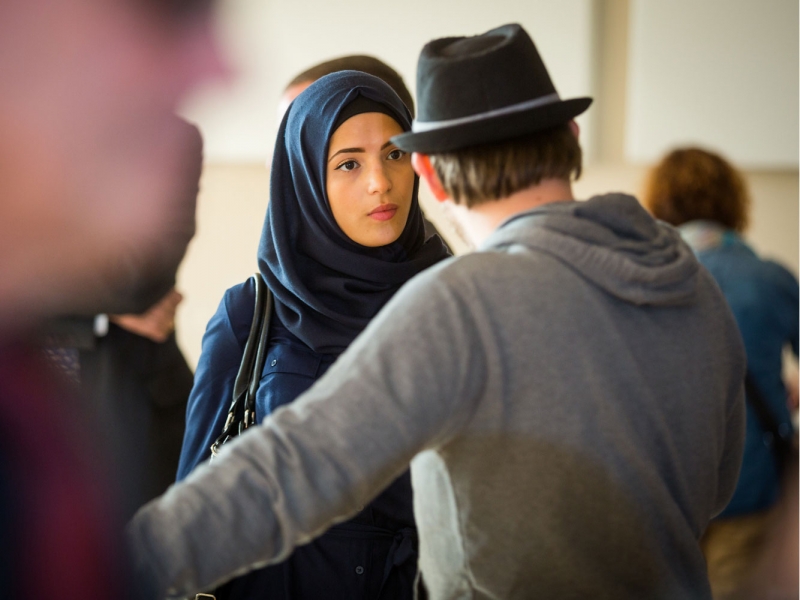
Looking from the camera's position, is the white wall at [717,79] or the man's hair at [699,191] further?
the white wall at [717,79]

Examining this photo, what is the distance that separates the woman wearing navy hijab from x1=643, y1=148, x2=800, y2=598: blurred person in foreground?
45.0 inches

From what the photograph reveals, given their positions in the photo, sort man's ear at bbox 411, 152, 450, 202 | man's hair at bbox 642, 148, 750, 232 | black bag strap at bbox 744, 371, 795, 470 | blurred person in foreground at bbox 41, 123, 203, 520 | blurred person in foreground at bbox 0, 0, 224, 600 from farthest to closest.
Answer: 1. man's hair at bbox 642, 148, 750, 232
2. black bag strap at bbox 744, 371, 795, 470
3. blurred person in foreground at bbox 41, 123, 203, 520
4. man's ear at bbox 411, 152, 450, 202
5. blurred person in foreground at bbox 0, 0, 224, 600

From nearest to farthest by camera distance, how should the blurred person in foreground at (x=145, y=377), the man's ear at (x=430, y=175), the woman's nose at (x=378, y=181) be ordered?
the man's ear at (x=430, y=175)
the woman's nose at (x=378, y=181)
the blurred person in foreground at (x=145, y=377)

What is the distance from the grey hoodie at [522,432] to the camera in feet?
2.30

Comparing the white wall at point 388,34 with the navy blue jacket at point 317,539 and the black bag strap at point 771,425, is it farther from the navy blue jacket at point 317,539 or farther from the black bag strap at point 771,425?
the navy blue jacket at point 317,539

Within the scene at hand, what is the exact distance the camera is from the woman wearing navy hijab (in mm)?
1359

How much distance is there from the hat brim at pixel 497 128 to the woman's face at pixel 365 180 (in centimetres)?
53

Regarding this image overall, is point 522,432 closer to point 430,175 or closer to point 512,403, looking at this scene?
point 512,403

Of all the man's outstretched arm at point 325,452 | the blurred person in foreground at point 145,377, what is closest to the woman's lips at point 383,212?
the blurred person in foreground at point 145,377

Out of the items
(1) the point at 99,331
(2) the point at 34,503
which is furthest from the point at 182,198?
(2) the point at 34,503

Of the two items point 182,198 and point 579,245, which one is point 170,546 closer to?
point 579,245

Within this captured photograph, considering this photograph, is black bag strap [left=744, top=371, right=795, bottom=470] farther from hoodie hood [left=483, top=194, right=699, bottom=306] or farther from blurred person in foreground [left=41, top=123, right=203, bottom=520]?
blurred person in foreground [left=41, top=123, right=203, bottom=520]

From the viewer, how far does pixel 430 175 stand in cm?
99

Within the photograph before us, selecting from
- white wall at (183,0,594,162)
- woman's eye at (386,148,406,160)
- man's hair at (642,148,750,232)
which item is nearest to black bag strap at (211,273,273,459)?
woman's eye at (386,148,406,160)
